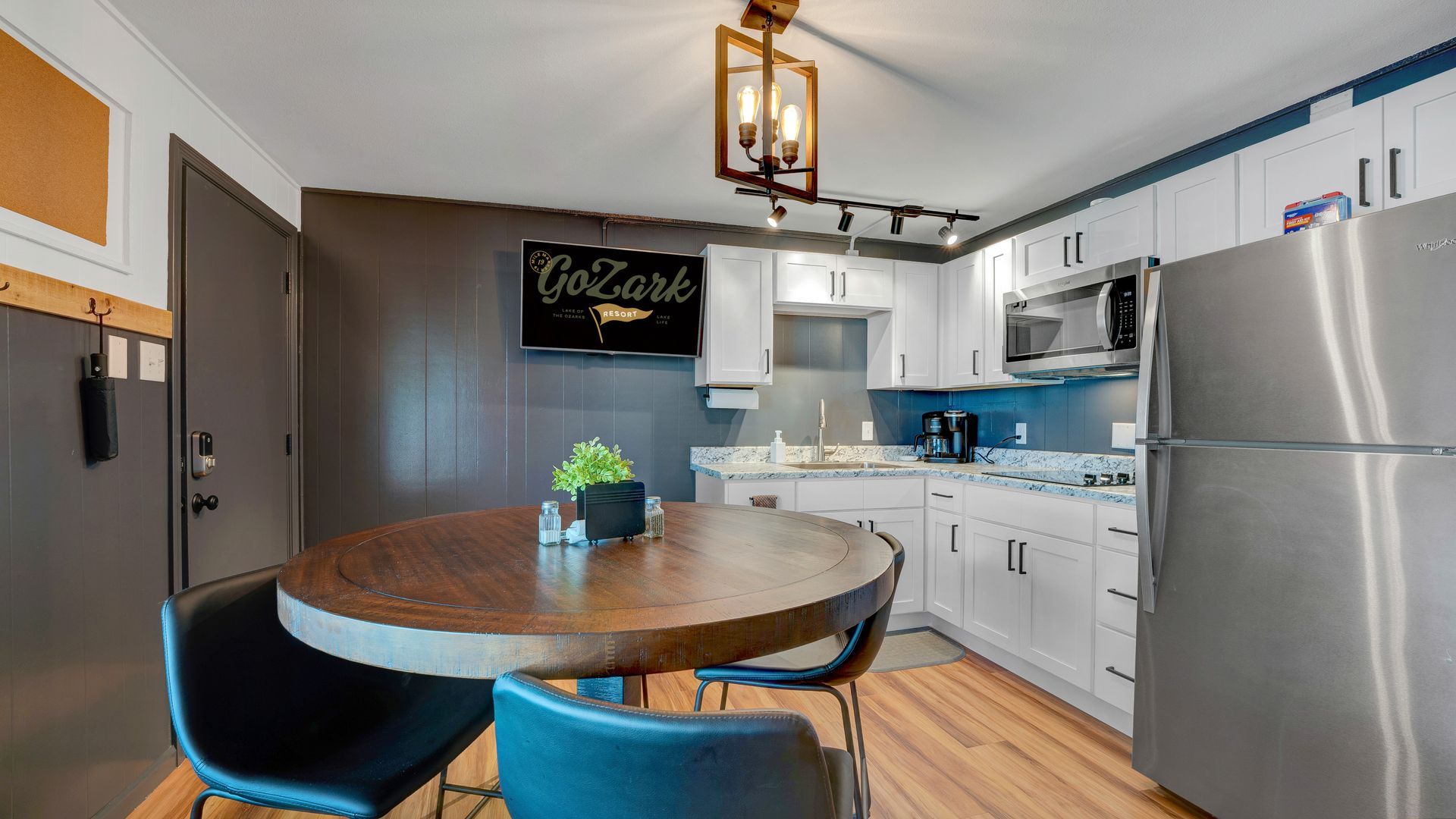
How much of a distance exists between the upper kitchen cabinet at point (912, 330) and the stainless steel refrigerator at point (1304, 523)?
188cm

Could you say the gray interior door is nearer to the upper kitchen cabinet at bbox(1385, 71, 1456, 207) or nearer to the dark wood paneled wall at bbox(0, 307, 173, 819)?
A: the dark wood paneled wall at bbox(0, 307, 173, 819)

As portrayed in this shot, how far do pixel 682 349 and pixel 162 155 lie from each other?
2.36 m

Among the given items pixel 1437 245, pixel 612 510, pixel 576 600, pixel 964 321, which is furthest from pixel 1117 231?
pixel 576 600

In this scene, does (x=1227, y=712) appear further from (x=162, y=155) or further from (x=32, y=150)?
(x=162, y=155)

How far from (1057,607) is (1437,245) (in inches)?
67.7

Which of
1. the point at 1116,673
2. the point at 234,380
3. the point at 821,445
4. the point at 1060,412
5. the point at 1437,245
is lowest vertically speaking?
the point at 1116,673

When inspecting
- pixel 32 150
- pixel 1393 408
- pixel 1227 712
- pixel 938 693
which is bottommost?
pixel 938 693

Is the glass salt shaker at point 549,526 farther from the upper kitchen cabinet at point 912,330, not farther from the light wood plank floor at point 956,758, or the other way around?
the upper kitchen cabinet at point 912,330

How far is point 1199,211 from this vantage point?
2451 mm

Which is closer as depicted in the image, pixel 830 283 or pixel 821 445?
pixel 830 283

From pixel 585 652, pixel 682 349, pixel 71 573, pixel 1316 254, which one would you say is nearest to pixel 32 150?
pixel 71 573

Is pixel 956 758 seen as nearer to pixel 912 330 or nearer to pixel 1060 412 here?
pixel 1060 412

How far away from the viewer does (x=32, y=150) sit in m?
1.56

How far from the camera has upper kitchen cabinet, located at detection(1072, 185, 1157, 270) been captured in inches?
104
